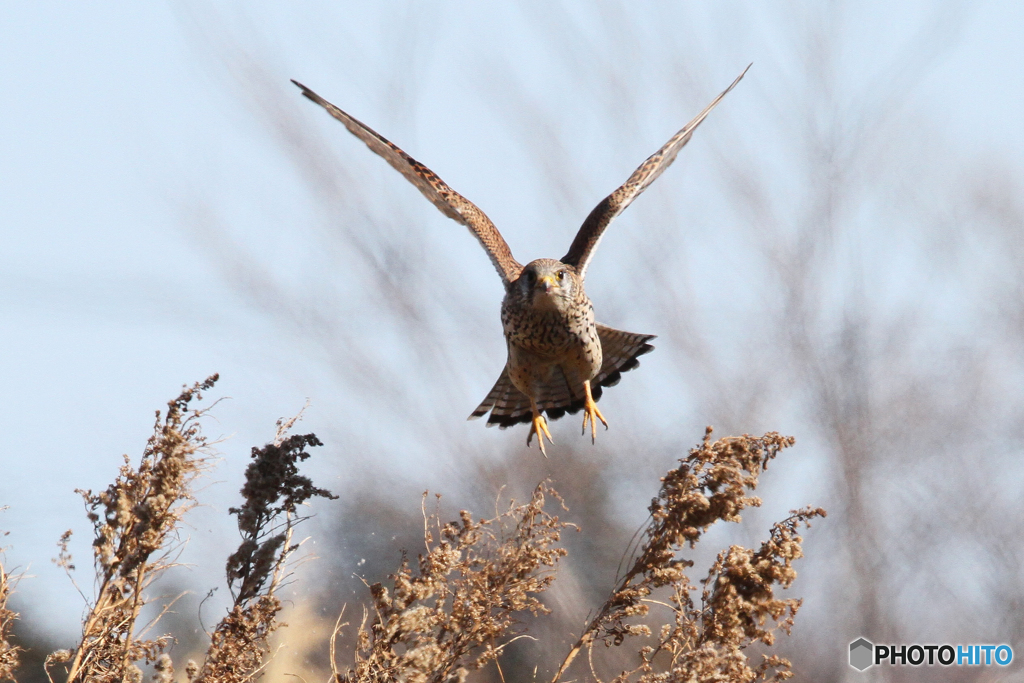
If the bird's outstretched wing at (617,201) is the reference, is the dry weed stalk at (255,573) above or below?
below

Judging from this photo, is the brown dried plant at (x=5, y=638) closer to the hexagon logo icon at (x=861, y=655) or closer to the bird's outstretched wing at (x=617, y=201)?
the bird's outstretched wing at (x=617, y=201)

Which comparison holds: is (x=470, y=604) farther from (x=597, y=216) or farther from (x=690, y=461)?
(x=597, y=216)

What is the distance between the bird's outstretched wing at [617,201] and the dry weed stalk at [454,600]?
10.5 feet

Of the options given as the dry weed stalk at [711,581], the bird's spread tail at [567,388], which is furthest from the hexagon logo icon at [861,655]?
the dry weed stalk at [711,581]

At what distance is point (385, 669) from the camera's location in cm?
356

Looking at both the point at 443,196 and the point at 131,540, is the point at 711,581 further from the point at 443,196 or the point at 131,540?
the point at 443,196

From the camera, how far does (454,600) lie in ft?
12.8

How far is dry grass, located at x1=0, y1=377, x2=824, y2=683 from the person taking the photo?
133 inches

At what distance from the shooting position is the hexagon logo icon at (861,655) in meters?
12.6

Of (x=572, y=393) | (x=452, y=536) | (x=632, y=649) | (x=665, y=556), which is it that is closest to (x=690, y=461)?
(x=665, y=556)

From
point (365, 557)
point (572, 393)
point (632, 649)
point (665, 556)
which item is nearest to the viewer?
point (665, 556)

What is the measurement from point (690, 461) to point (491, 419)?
146 inches

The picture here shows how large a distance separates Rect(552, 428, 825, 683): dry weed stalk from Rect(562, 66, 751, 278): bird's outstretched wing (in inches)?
135

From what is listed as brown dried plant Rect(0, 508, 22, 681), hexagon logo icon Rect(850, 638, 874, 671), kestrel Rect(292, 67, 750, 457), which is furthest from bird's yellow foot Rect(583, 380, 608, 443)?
hexagon logo icon Rect(850, 638, 874, 671)
